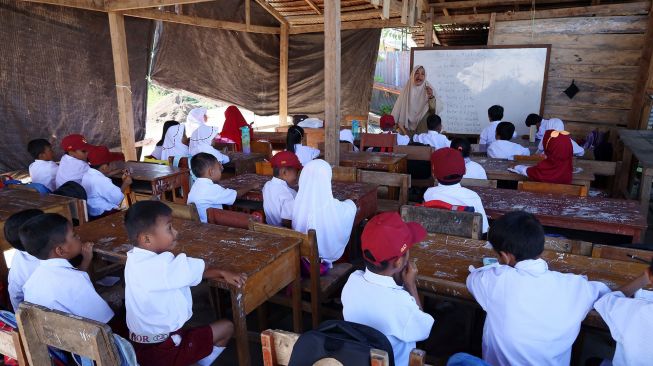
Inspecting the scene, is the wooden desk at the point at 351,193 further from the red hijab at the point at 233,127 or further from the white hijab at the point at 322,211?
the red hijab at the point at 233,127

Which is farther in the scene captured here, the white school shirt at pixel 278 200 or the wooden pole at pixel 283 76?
the wooden pole at pixel 283 76

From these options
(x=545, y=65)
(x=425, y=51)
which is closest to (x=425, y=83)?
(x=425, y=51)

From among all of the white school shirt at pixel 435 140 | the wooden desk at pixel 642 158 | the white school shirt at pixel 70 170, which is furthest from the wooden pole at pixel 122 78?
the wooden desk at pixel 642 158

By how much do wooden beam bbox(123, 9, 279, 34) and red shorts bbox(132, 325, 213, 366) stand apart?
19.8 ft

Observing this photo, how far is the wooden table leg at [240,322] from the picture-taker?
2.05 meters

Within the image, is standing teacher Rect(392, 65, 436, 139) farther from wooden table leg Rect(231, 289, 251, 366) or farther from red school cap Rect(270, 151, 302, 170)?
wooden table leg Rect(231, 289, 251, 366)

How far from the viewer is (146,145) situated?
821 cm

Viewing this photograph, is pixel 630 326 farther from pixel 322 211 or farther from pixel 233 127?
pixel 233 127

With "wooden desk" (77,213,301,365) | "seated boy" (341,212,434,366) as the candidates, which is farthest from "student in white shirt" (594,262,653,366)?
"wooden desk" (77,213,301,365)

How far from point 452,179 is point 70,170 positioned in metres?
3.49

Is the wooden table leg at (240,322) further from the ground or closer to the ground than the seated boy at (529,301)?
closer to the ground

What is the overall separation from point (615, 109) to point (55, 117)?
9050 mm

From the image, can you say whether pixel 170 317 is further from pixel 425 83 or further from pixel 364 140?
pixel 425 83

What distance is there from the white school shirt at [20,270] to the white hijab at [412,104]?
253 inches
